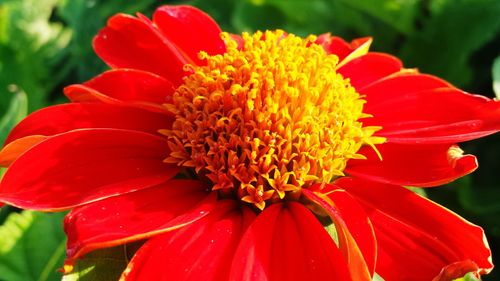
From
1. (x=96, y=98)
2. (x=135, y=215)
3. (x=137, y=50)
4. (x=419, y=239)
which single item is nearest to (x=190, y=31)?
(x=137, y=50)

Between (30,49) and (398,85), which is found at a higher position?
(398,85)

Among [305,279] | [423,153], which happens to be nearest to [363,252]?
[305,279]

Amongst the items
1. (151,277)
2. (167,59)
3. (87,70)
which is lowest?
(87,70)

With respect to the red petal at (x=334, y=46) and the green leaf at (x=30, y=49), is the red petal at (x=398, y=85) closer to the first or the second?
the red petal at (x=334, y=46)

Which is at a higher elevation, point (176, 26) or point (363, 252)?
point (176, 26)

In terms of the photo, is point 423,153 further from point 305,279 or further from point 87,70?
point 87,70

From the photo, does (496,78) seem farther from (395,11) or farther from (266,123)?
(266,123)

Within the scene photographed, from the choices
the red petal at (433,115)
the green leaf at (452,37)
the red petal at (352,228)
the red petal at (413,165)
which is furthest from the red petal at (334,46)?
the green leaf at (452,37)
